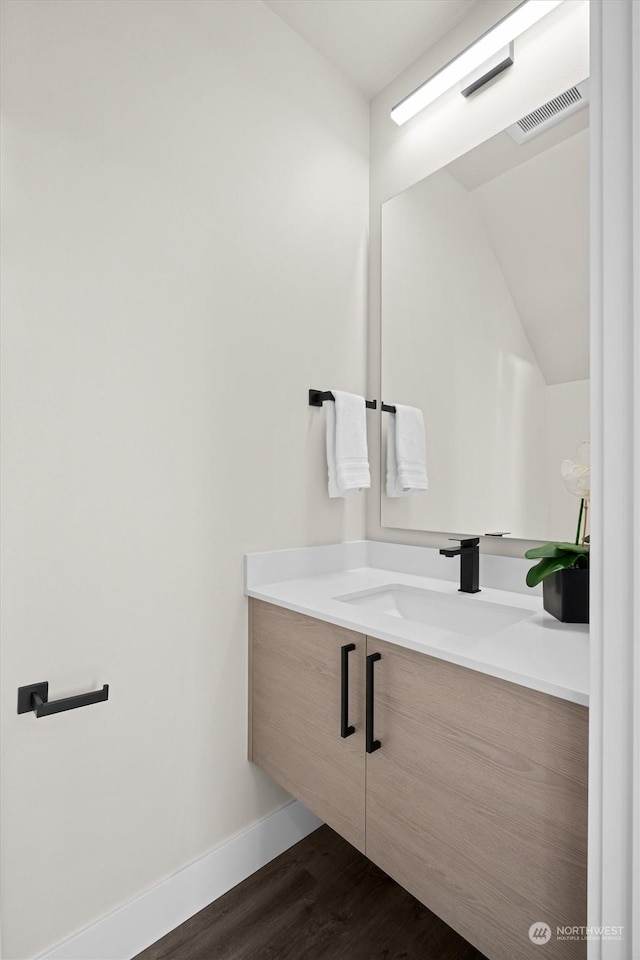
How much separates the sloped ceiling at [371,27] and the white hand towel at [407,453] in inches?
→ 46.1

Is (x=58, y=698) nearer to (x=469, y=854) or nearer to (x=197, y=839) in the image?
(x=197, y=839)

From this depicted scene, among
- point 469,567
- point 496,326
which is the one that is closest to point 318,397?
point 496,326

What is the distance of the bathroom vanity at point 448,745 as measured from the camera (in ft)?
2.63

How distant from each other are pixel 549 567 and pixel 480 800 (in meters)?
0.53

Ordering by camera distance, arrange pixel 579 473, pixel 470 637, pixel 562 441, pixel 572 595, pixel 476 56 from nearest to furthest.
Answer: pixel 470 637
pixel 572 595
pixel 579 473
pixel 562 441
pixel 476 56

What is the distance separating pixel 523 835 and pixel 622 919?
0.85ft

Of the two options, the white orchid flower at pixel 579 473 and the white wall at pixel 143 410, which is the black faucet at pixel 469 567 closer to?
the white orchid flower at pixel 579 473

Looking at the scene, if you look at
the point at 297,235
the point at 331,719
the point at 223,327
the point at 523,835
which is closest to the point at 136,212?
the point at 223,327

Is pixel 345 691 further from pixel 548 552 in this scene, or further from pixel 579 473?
pixel 579 473

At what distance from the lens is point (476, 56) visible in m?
1.49

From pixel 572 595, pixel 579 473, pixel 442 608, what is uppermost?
pixel 579 473

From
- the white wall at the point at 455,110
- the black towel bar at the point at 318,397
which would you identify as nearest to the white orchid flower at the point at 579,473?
the white wall at the point at 455,110

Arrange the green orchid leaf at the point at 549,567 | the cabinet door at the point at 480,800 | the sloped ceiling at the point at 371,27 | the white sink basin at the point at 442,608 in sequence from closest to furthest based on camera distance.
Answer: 1. the cabinet door at the point at 480,800
2. the green orchid leaf at the point at 549,567
3. the white sink basin at the point at 442,608
4. the sloped ceiling at the point at 371,27

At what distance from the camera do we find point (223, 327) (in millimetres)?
1443
